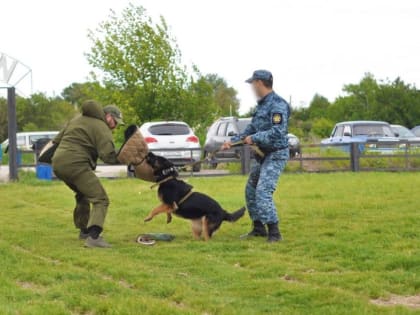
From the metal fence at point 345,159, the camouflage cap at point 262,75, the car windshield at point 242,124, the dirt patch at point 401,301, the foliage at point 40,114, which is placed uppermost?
the foliage at point 40,114

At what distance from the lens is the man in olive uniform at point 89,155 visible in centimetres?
931

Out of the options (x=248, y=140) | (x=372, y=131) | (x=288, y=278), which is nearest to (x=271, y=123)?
(x=248, y=140)

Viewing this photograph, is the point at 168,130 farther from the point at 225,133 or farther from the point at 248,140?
the point at 248,140

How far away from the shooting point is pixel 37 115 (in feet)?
213

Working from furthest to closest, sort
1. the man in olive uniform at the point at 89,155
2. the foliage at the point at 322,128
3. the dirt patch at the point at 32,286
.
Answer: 1. the foliage at the point at 322,128
2. the man in olive uniform at the point at 89,155
3. the dirt patch at the point at 32,286

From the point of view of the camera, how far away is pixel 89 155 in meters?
9.52

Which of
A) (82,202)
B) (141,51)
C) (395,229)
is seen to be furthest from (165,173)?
(141,51)

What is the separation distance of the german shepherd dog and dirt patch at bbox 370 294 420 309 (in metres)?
3.74

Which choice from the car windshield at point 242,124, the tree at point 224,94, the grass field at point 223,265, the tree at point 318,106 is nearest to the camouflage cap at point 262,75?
the grass field at point 223,265

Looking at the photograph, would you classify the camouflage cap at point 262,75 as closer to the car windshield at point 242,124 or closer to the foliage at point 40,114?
the car windshield at point 242,124

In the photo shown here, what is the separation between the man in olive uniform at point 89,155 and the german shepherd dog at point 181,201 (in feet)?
1.84

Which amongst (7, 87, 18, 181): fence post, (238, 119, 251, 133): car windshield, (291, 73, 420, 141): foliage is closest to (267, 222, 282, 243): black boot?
(7, 87, 18, 181): fence post

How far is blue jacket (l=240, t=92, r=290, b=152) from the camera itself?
30.2ft

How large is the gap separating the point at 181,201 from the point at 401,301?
3975mm
